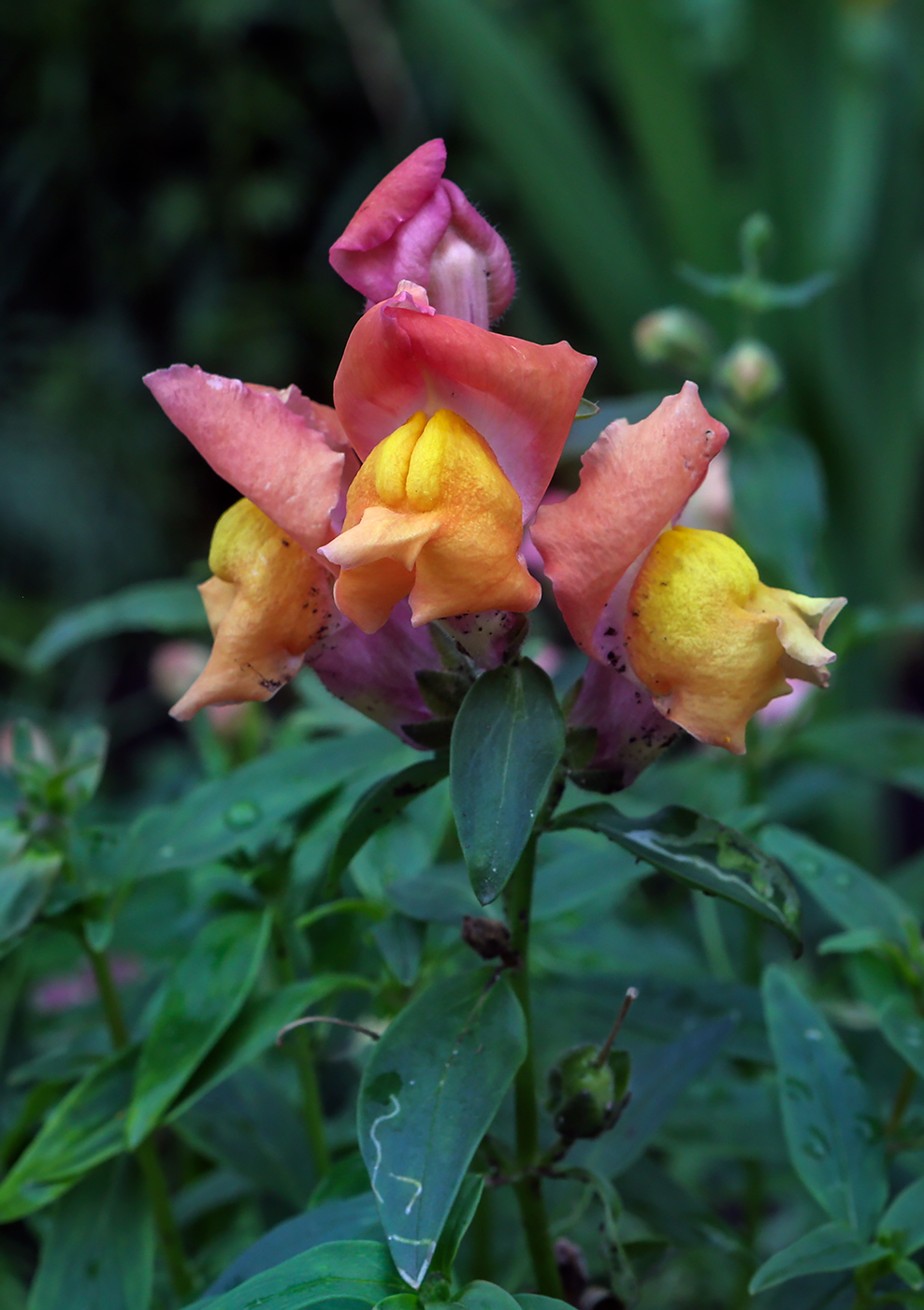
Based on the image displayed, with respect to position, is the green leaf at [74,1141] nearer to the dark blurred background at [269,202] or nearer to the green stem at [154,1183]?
the green stem at [154,1183]

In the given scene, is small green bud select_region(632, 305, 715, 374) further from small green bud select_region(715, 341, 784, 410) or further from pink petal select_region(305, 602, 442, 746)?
pink petal select_region(305, 602, 442, 746)

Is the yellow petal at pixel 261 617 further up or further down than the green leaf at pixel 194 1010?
further up

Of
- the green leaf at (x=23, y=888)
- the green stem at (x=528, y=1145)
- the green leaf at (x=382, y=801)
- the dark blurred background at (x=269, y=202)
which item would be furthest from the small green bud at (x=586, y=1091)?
the dark blurred background at (x=269, y=202)

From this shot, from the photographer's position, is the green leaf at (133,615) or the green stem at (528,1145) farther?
the green leaf at (133,615)

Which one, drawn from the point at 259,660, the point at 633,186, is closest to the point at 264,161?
the point at 633,186

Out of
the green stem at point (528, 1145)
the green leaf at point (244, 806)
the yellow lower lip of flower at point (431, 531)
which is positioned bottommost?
the green stem at point (528, 1145)

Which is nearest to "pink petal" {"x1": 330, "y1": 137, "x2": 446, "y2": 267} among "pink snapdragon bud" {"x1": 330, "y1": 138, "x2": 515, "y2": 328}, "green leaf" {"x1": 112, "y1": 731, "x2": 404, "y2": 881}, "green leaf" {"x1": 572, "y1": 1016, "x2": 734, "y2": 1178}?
"pink snapdragon bud" {"x1": 330, "y1": 138, "x2": 515, "y2": 328}

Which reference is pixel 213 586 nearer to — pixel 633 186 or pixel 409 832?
pixel 409 832

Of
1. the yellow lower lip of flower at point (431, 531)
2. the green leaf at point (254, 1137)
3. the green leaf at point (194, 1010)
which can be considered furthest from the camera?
the green leaf at point (254, 1137)
